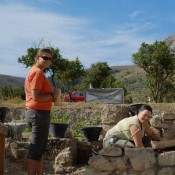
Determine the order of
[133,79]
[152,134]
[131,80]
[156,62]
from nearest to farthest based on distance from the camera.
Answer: [152,134] → [156,62] → [131,80] → [133,79]

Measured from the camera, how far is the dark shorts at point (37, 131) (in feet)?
19.0

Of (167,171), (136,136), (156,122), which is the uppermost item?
(156,122)

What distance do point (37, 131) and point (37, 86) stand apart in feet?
1.85

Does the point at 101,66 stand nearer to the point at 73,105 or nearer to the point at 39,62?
the point at 73,105

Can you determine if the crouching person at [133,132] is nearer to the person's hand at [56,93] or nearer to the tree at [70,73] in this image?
the person's hand at [56,93]

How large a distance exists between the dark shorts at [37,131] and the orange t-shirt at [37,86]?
0.08 metres

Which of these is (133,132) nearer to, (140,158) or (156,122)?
(140,158)

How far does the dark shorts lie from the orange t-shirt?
0.25 ft

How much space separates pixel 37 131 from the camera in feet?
19.0

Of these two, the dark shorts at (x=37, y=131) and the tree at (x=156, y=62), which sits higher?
the tree at (x=156, y=62)

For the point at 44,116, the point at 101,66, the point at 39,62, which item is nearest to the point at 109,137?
the point at 44,116

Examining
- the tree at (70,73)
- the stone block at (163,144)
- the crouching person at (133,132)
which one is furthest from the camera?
the tree at (70,73)

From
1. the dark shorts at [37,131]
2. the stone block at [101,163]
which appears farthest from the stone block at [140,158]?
the dark shorts at [37,131]

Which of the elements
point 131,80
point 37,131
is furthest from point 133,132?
point 131,80
